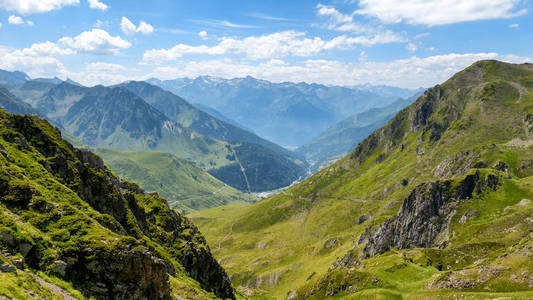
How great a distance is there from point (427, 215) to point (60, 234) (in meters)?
154

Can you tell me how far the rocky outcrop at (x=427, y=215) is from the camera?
480ft

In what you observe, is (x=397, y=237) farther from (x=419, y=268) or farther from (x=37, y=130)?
(x=37, y=130)

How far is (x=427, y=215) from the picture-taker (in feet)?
506

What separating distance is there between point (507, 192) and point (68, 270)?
157941 millimetres

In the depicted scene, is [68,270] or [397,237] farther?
[397,237]

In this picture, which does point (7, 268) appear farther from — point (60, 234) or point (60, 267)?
point (60, 234)

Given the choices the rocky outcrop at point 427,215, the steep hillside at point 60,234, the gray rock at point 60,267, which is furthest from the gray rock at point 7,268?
the rocky outcrop at point 427,215

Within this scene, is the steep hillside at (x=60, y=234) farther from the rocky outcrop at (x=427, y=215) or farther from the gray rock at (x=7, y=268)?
the rocky outcrop at (x=427, y=215)

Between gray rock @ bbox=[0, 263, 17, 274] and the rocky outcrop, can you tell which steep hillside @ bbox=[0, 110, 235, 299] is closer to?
gray rock @ bbox=[0, 263, 17, 274]

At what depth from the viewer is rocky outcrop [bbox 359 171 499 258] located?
480 ft

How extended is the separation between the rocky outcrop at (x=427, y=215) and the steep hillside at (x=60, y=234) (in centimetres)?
11318

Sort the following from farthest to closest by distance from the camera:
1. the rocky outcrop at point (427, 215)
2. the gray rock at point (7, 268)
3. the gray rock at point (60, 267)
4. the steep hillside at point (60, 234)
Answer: the rocky outcrop at point (427, 215) → the gray rock at point (60, 267) → the steep hillside at point (60, 234) → the gray rock at point (7, 268)

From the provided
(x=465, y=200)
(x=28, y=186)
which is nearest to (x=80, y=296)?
(x=28, y=186)

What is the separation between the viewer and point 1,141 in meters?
59.3
